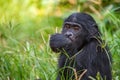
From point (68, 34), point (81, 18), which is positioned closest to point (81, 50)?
point (68, 34)

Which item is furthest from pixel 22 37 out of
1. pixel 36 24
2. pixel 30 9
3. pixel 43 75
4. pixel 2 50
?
pixel 43 75

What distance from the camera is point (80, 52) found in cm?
668

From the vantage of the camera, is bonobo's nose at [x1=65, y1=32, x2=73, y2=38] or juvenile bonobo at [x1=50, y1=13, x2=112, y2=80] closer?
juvenile bonobo at [x1=50, y1=13, x2=112, y2=80]

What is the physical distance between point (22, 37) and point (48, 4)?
1.39 m

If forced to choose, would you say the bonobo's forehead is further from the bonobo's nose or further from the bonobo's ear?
the bonobo's nose

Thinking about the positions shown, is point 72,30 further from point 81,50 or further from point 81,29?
point 81,50

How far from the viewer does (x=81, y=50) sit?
668 cm

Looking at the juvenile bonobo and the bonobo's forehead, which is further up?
the bonobo's forehead

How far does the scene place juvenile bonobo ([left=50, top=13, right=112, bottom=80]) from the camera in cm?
658

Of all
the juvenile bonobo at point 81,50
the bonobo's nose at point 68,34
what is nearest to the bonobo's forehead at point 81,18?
the juvenile bonobo at point 81,50

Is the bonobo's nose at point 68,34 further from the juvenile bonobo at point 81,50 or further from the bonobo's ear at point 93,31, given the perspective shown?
the bonobo's ear at point 93,31

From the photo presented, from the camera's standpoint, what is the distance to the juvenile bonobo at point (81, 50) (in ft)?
21.6

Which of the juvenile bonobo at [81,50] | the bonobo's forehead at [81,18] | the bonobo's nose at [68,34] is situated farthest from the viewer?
the bonobo's forehead at [81,18]

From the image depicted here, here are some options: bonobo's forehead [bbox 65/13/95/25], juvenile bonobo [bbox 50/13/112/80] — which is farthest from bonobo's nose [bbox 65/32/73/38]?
bonobo's forehead [bbox 65/13/95/25]
